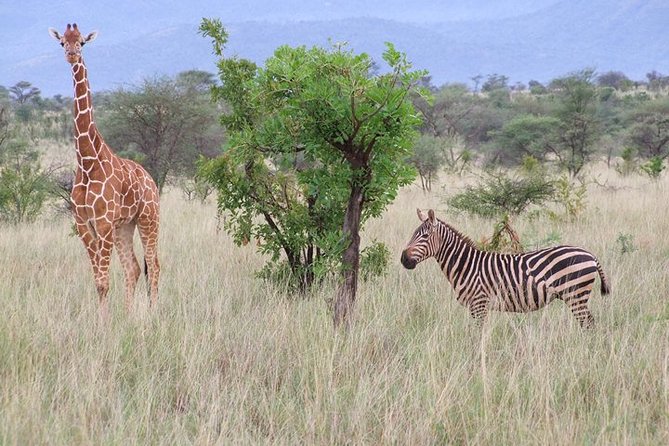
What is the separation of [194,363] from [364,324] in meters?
1.40

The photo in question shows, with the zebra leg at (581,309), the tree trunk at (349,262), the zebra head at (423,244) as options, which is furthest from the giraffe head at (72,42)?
the zebra leg at (581,309)

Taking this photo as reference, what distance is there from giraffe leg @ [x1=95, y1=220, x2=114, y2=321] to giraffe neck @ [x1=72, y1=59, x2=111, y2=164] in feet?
1.69

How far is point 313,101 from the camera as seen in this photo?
5445 millimetres

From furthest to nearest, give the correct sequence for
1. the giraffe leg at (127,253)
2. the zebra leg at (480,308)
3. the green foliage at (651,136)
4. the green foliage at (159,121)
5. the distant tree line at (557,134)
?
the green foliage at (651,136) < the distant tree line at (557,134) < the green foliage at (159,121) < the giraffe leg at (127,253) < the zebra leg at (480,308)

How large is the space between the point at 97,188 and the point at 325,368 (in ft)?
8.19

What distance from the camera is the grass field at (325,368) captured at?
13.3ft

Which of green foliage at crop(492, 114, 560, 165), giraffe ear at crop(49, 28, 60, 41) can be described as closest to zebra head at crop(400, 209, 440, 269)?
giraffe ear at crop(49, 28, 60, 41)

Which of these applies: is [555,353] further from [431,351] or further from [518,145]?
[518,145]

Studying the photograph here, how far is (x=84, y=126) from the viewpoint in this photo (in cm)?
614

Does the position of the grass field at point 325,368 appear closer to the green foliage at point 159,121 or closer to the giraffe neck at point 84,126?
the giraffe neck at point 84,126

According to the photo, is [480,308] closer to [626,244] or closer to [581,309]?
[581,309]

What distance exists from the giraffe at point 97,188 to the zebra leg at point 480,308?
2.71 m

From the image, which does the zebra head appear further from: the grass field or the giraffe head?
the giraffe head

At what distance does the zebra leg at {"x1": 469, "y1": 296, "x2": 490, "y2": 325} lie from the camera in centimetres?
575
